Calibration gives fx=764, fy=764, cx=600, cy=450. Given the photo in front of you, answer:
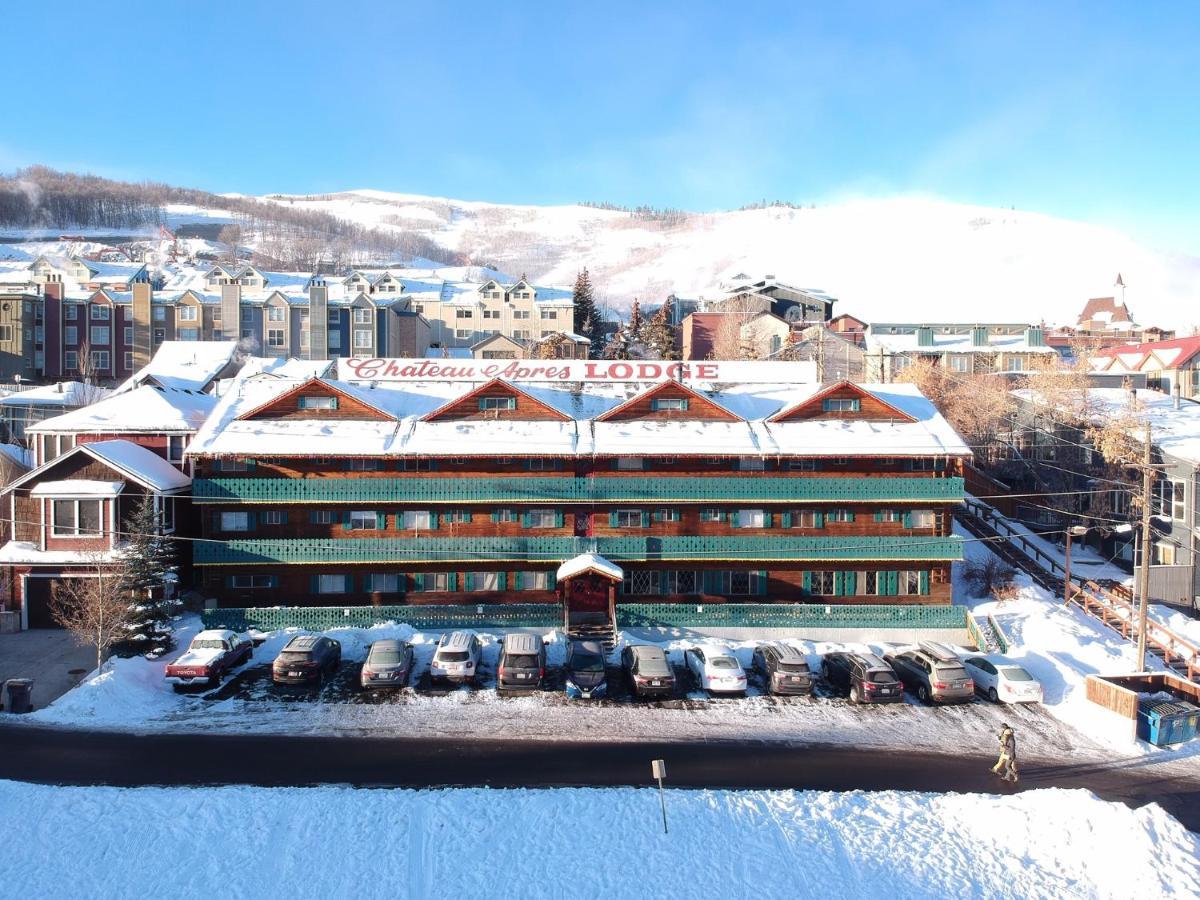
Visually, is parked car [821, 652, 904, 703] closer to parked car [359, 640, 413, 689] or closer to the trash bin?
parked car [359, 640, 413, 689]

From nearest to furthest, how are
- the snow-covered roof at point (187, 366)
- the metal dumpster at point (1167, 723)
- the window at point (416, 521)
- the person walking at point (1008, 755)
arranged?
the person walking at point (1008, 755), the metal dumpster at point (1167, 723), the window at point (416, 521), the snow-covered roof at point (187, 366)

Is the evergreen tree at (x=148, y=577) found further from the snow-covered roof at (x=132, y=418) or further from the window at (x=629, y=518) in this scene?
the window at (x=629, y=518)

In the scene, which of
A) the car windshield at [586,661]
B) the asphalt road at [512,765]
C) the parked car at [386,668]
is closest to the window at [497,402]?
the parked car at [386,668]


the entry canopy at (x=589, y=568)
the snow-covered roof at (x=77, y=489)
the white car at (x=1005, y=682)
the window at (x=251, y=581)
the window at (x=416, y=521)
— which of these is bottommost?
the white car at (x=1005, y=682)

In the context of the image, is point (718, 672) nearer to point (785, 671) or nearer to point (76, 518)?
point (785, 671)

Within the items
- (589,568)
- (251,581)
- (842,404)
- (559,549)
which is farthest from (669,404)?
(251,581)

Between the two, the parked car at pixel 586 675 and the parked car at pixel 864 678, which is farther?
the parked car at pixel 586 675

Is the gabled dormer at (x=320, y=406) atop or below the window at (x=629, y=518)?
atop

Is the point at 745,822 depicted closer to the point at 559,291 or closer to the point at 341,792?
the point at 341,792
